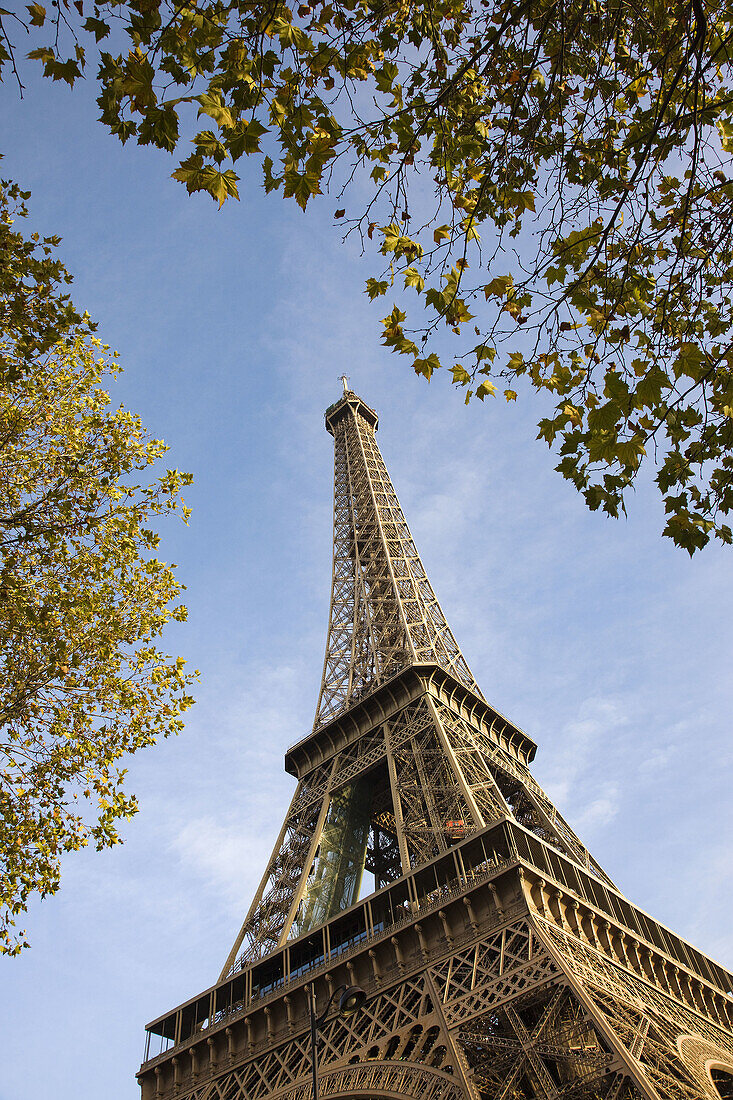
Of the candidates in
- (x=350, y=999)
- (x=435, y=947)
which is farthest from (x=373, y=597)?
(x=350, y=999)

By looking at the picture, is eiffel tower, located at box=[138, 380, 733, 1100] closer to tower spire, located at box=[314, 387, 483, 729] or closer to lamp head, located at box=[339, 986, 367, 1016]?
tower spire, located at box=[314, 387, 483, 729]

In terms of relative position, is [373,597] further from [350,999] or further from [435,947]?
[350,999]

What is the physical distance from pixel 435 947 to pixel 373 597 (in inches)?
888

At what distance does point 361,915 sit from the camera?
949 inches

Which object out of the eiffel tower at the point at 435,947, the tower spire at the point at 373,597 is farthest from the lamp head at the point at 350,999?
the tower spire at the point at 373,597

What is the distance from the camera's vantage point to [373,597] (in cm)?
4247

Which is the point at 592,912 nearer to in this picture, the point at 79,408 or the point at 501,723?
the point at 501,723

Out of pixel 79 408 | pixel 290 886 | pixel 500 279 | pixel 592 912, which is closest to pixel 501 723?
pixel 290 886

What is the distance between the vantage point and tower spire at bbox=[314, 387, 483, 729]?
3709 centimetres

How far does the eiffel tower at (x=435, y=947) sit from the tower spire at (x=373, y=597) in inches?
8.2

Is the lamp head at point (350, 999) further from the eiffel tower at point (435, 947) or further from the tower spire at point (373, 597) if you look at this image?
the tower spire at point (373, 597)

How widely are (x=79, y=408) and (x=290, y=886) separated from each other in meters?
21.9

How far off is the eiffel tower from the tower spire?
8.2 inches

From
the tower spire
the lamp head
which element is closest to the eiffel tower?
the tower spire
